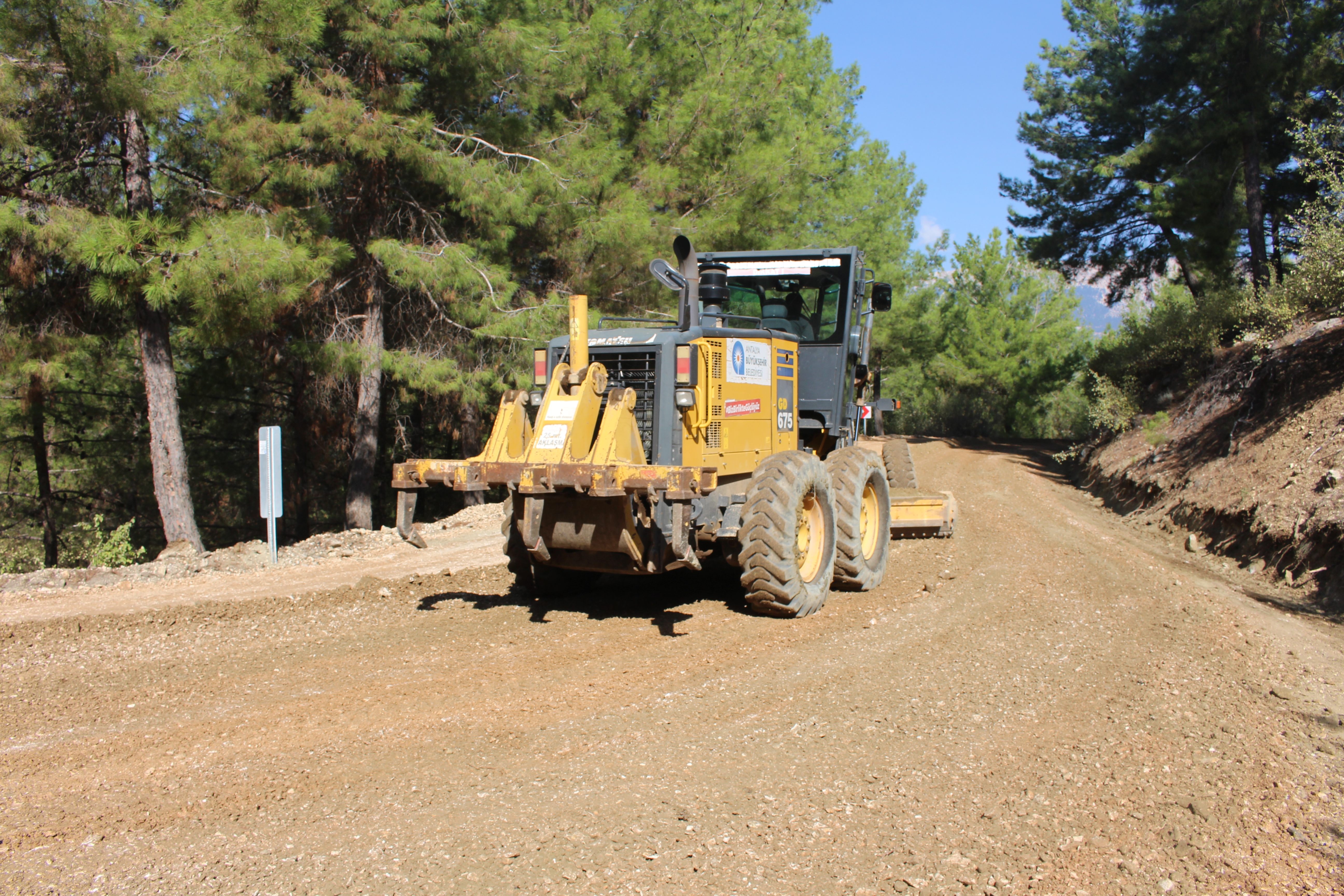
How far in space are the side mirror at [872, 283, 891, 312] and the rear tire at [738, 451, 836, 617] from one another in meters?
2.22

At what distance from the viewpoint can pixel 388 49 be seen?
12.3m

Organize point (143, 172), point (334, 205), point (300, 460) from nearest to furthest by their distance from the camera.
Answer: point (143, 172)
point (334, 205)
point (300, 460)

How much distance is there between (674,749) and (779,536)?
8.02ft

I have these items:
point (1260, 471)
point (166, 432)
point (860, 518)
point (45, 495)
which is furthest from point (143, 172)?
point (1260, 471)

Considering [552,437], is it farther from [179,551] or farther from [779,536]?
[179,551]

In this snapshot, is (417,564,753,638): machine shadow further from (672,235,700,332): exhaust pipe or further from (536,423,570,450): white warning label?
(672,235,700,332): exhaust pipe

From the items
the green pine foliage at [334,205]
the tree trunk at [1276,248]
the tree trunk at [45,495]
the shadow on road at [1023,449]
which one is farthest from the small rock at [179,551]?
the tree trunk at [1276,248]

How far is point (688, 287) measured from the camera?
6945 mm

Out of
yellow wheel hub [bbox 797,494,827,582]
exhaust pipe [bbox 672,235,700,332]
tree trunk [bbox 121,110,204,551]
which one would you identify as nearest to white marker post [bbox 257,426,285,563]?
tree trunk [bbox 121,110,204,551]

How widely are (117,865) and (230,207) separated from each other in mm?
10069

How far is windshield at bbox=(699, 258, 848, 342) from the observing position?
8766 millimetres

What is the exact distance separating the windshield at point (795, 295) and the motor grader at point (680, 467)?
0.20 meters

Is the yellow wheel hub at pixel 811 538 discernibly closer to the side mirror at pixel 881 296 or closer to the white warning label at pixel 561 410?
the white warning label at pixel 561 410

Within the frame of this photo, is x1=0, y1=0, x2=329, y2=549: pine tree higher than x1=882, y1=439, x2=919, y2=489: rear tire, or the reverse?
x1=0, y1=0, x2=329, y2=549: pine tree
